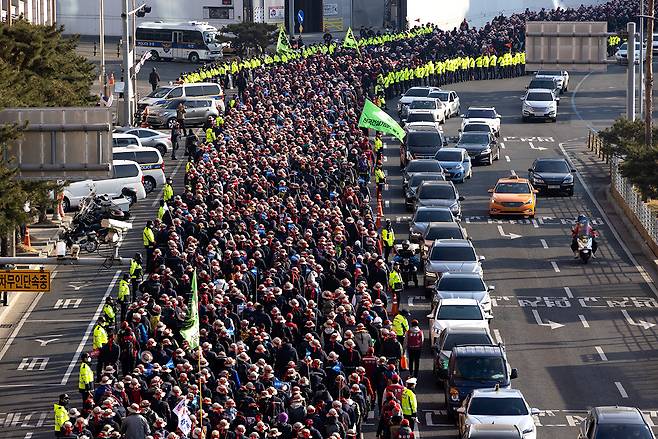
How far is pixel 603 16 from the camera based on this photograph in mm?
104312

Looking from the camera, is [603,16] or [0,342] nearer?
[0,342]

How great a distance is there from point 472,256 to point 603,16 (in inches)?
2399

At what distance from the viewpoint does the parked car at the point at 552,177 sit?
195 ft

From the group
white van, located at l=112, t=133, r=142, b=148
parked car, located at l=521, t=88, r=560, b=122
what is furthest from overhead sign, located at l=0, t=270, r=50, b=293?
parked car, located at l=521, t=88, r=560, b=122

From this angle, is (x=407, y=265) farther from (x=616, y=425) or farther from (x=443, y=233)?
(x=616, y=425)

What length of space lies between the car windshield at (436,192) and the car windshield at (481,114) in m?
17.0

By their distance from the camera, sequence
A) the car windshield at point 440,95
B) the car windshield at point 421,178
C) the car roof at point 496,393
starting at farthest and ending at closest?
the car windshield at point 440,95 → the car windshield at point 421,178 → the car roof at point 496,393

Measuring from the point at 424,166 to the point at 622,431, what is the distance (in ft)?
93.3

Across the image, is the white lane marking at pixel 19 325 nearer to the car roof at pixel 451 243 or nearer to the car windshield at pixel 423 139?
the car roof at pixel 451 243

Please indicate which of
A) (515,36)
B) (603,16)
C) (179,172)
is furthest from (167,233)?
(603,16)

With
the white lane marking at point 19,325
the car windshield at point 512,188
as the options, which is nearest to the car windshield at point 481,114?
the car windshield at point 512,188

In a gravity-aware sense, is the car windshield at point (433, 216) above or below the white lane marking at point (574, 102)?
below

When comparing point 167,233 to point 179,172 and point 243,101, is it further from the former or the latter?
point 243,101

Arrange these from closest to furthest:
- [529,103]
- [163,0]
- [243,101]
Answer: [243,101] < [529,103] < [163,0]
